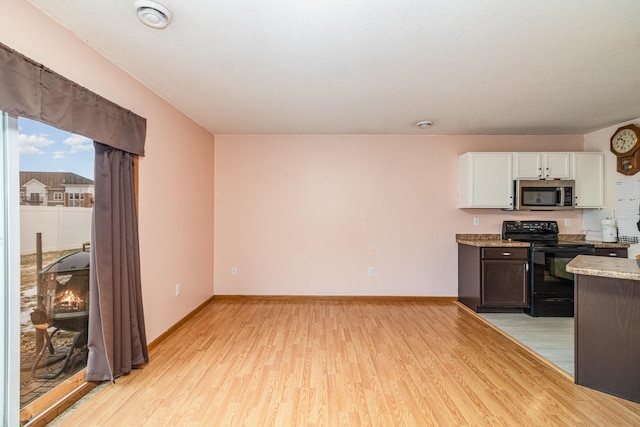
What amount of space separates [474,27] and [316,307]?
3.55 meters

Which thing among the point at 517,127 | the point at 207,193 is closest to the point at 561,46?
the point at 517,127

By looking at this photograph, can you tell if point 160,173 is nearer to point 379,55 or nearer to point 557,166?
point 379,55

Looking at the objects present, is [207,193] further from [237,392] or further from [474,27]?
[474,27]

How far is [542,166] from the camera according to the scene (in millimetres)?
4180

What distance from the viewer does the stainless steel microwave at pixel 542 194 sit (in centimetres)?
415

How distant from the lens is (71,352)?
2186 mm

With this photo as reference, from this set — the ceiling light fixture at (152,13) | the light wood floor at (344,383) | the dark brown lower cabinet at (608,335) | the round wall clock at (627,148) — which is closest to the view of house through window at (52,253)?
the light wood floor at (344,383)

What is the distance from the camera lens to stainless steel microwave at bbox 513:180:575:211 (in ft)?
13.6

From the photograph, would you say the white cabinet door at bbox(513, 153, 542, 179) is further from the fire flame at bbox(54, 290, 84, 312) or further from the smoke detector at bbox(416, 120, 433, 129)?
the fire flame at bbox(54, 290, 84, 312)

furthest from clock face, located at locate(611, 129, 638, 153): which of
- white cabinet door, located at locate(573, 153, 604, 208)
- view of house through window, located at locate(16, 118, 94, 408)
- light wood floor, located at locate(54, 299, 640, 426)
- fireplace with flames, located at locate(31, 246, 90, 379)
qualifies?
fireplace with flames, located at locate(31, 246, 90, 379)

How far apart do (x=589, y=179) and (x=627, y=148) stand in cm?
53

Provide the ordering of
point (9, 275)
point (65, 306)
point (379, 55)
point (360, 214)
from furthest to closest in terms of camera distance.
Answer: point (360, 214) < point (379, 55) < point (65, 306) < point (9, 275)

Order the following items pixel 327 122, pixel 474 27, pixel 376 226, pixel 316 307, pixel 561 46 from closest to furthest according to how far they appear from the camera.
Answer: pixel 474 27, pixel 561 46, pixel 327 122, pixel 316 307, pixel 376 226

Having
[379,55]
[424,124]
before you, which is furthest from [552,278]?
[379,55]
